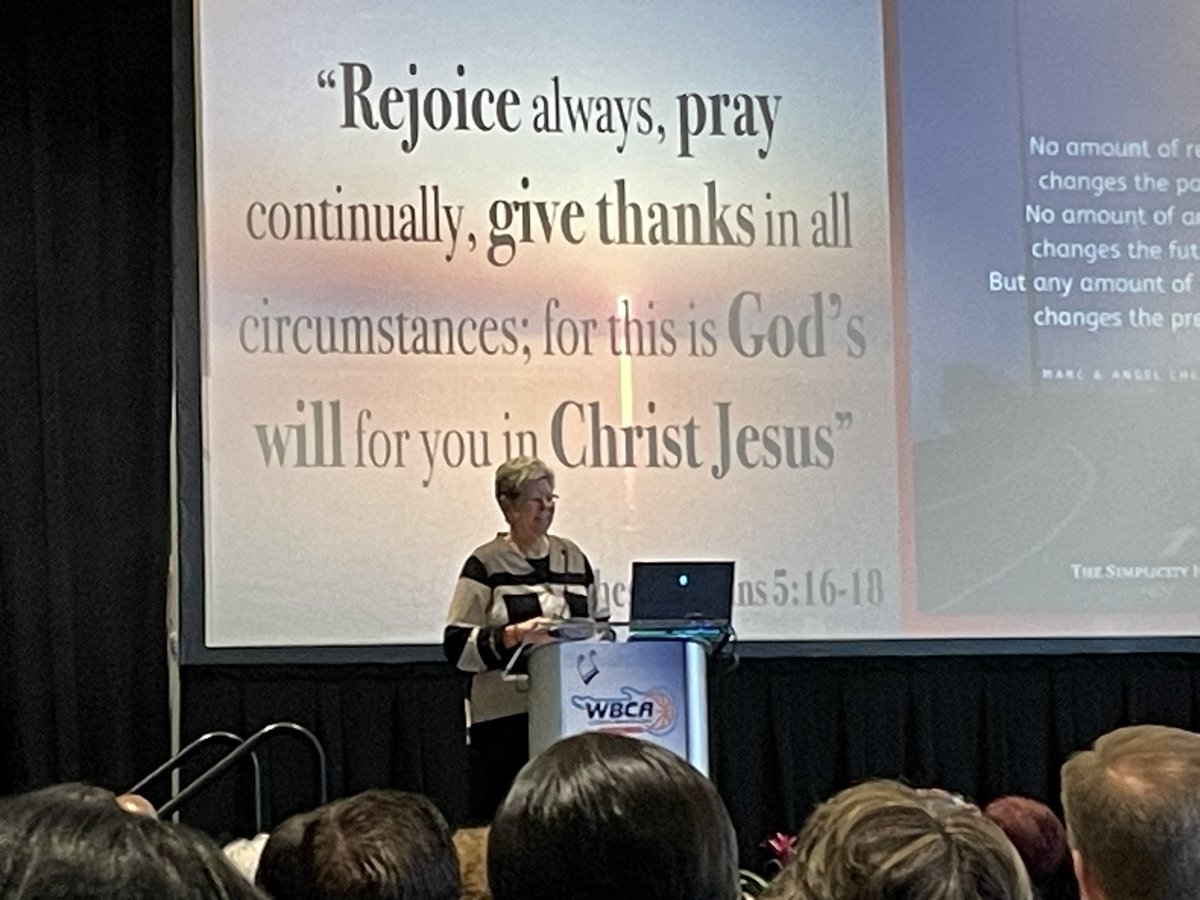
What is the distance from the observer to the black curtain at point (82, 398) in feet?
16.8

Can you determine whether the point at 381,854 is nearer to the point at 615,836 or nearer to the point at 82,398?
the point at 615,836

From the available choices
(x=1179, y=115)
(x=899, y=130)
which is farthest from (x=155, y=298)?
(x=1179, y=115)

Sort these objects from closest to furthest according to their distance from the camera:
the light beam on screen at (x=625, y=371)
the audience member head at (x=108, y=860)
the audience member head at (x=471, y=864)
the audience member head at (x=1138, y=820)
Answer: the audience member head at (x=108, y=860) < the audience member head at (x=1138, y=820) < the audience member head at (x=471, y=864) < the light beam on screen at (x=625, y=371)

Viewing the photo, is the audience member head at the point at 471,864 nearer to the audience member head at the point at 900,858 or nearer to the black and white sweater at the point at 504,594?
the audience member head at the point at 900,858

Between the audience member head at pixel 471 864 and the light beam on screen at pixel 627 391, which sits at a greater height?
the light beam on screen at pixel 627 391

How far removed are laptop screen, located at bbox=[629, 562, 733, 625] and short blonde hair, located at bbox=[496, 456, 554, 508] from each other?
380 mm

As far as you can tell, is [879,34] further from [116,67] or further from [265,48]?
[116,67]

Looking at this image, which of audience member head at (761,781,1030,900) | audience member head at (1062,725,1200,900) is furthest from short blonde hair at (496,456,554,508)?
audience member head at (761,781,1030,900)

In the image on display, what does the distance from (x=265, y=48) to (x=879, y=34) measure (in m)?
1.80

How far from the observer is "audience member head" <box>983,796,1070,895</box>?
2.67 meters

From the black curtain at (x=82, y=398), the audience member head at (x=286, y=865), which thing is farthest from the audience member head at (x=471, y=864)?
the black curtain at (x=82, y=398)

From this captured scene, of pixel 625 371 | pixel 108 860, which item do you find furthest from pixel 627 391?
pixel 108 860

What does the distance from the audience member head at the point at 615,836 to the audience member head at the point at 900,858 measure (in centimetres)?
8

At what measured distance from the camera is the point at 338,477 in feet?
16.0
